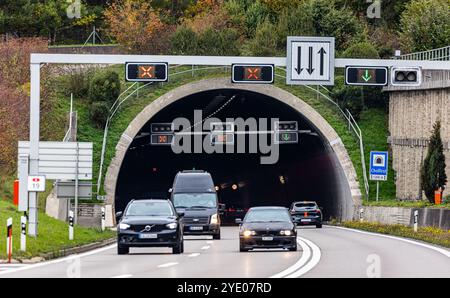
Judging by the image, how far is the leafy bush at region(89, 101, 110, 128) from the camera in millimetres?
71375

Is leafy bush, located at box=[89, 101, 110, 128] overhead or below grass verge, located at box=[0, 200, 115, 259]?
overhead

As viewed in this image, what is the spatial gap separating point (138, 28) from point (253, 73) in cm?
4663

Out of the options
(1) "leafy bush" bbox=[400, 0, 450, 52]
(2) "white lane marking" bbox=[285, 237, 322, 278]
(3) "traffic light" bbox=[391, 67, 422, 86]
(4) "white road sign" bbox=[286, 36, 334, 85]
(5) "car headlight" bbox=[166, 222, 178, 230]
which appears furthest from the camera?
(1) "leafy bush" bbox=[400, 0, 450, 52]

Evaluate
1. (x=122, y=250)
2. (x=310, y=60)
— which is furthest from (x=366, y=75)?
(x=122, y=250)

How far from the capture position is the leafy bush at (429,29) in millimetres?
76938

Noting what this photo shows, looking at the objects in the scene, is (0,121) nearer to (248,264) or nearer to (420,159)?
(420,159)

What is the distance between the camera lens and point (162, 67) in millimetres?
43125

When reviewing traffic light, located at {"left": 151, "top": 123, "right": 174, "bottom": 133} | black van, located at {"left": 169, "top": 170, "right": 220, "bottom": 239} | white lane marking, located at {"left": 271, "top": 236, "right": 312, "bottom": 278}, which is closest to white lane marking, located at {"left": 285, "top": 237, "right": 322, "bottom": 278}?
white lane marking, located at {"left": 271, "top": 236, "right": 312, "bottom": 278}

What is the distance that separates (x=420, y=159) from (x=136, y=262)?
3755 centimetres

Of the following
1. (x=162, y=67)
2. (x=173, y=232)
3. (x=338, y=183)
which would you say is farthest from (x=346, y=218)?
(x=173, y=232)

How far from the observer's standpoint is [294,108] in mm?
72438

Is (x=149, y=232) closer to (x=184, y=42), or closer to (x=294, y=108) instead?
(x=294, y=108)

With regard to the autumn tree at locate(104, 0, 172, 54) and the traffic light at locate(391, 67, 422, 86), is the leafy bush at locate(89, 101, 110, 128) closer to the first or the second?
the autumn tree at locate(104, 0, 172, 54)

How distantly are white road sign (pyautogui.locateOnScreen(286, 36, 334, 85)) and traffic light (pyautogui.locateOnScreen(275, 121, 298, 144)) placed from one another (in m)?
31.0
